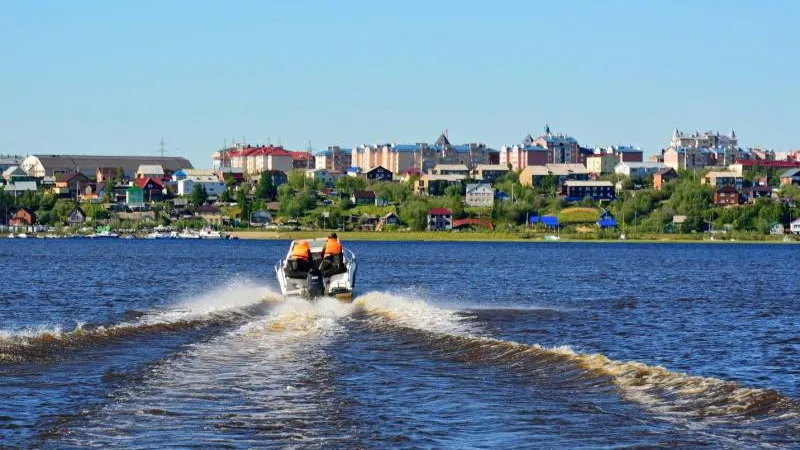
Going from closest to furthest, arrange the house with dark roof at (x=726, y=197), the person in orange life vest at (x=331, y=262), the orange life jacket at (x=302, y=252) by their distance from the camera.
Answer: the person in orange life vest at (x=331, y=262), the orange life jacket at (x=302, y=252), the house with dark roof at (x=726, y=197)

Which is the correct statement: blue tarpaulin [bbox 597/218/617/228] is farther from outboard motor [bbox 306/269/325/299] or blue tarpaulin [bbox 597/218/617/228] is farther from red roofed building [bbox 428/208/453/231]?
outboard motor [bbox 306/269/325/299]

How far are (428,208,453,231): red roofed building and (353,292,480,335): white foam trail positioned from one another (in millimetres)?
128089

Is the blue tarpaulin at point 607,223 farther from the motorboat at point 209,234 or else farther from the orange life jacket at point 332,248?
the orange life jacket at point 332,248

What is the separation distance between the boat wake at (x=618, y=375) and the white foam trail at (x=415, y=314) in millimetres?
51

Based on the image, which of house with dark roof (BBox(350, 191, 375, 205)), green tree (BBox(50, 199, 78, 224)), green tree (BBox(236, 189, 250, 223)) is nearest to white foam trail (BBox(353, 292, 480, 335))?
green tree (BBox(236, 189, 250, 223))

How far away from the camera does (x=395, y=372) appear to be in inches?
915

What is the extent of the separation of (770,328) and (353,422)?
19.2m

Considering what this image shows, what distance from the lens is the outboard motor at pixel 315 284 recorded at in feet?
129

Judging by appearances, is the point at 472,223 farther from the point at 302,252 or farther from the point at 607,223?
the point at 302,252

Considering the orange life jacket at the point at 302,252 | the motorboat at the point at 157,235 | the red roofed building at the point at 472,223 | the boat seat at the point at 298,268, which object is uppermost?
the orange life jacket at the point at 302,252

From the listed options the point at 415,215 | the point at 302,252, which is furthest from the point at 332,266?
the point at 415,215


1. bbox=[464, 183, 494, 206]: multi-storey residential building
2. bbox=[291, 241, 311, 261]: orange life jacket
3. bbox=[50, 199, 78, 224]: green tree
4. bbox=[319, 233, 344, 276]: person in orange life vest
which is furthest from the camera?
bbox=[50, 199, 78, 224]: green tree

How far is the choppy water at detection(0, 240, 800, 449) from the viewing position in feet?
57.3

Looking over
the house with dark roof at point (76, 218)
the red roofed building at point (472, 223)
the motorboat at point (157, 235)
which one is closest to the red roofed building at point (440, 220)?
the red roofed building at point (472, 223)
